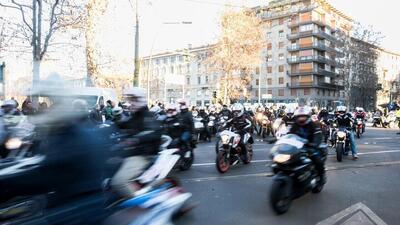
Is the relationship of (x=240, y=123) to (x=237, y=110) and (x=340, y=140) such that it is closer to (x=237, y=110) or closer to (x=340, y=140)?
(x=237, y=110)

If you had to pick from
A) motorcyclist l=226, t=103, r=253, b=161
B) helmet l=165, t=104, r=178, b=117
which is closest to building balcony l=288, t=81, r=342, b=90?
motorcyclist l=226, t=103, r=253, b=161

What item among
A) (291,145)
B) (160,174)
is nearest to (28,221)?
(160,174)

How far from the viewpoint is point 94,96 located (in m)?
20.7

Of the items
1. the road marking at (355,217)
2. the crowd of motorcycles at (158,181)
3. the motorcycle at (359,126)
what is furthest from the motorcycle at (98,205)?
the motorcycle at (359,126)

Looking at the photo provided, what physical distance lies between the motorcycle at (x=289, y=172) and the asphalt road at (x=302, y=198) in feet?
0.73

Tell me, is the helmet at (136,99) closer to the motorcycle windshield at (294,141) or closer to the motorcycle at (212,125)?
the motorcycle windshield at (294,141)

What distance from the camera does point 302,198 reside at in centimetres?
703

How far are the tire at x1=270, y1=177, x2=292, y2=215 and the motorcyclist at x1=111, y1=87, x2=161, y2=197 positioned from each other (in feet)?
6.17

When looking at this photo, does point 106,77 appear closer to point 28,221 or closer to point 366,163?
point 366,163

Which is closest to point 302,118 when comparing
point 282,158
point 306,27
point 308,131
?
point 308,131

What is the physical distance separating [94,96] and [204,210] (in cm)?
1571

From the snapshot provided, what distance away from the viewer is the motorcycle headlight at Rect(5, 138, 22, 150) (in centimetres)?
737

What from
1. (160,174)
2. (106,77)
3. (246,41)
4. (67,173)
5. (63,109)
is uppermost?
(246,41)

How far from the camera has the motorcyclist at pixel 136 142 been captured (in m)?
4.75
